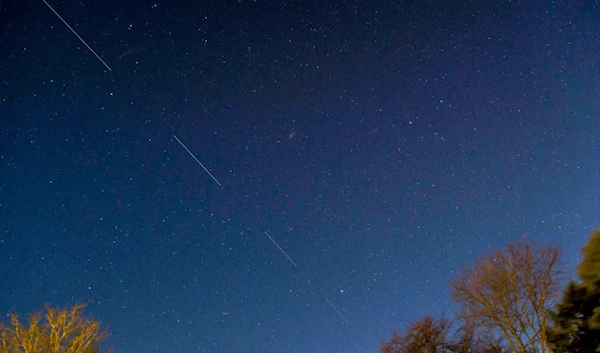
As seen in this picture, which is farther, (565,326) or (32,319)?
(32,319)

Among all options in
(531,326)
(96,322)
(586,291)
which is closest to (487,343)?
(531,326)

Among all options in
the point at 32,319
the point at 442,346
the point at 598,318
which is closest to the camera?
the point at 598,318

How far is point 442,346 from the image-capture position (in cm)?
3175

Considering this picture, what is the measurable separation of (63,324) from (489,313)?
2770cm

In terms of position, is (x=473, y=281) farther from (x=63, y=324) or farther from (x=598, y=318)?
(x=63, y=324)

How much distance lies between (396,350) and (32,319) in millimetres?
26264

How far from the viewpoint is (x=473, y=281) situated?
2625 centimetres

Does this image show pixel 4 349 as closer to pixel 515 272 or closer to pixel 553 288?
pixel 515 272

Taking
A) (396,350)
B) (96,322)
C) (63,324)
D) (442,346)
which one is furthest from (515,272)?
(63,324)

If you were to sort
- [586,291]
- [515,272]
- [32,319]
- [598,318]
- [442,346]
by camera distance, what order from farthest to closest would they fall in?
[442,346], [32,319], [515,272], [586,291], [598,318]

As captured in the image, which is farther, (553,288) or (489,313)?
(489,313)

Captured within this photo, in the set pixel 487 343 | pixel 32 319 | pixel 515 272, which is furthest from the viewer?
pixel 487 343

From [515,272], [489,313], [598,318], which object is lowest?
[598,318]

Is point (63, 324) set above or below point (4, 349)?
above
